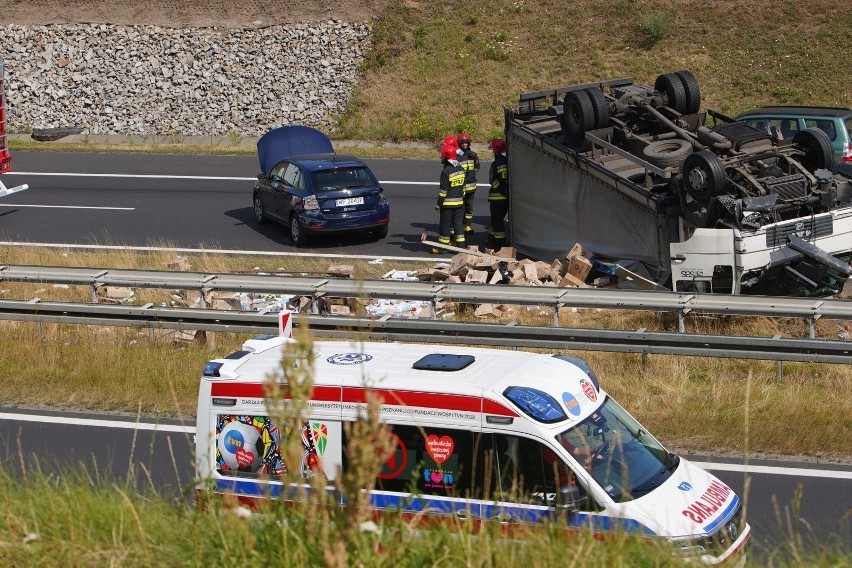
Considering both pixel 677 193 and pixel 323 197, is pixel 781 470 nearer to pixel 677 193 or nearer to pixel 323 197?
pixel 677 193

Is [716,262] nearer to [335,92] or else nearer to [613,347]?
[613,347]

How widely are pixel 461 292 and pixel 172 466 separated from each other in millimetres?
3982

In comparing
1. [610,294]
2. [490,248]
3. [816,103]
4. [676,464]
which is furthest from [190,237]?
[816,103]

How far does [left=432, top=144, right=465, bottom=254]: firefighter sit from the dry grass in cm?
1116

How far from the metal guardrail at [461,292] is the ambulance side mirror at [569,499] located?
4.61m

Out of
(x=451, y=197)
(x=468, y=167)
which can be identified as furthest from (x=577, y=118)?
(x=451, y=197)

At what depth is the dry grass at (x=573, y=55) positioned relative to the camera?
96.8 ft

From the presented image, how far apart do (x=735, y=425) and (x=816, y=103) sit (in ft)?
65.3

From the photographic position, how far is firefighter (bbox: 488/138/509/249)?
17.4 meters

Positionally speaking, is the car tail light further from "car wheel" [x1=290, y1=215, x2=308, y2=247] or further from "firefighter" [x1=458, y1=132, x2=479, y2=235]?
"firefighter" [x1=458, y1=132, x2=479, y2=235]

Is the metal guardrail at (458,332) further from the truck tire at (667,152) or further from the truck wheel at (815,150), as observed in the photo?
the truck wheel at (815,150)

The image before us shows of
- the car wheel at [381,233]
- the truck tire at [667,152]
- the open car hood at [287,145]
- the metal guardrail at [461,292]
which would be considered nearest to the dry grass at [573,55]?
the open car hood at [287,145]

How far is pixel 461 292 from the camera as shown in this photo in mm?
12492

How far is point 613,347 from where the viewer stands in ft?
37.0
